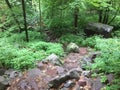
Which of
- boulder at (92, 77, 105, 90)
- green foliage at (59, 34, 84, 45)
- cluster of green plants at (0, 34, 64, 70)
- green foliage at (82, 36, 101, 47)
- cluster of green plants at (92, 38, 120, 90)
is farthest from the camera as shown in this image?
green foliage at (59, 34, 84, 45)

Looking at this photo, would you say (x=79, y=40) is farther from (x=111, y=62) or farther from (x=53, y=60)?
(x=111, y=62)

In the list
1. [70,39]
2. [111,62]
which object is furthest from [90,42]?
[111,62]

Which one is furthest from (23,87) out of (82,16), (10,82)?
(82,16)

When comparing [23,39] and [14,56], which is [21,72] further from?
[23,39]

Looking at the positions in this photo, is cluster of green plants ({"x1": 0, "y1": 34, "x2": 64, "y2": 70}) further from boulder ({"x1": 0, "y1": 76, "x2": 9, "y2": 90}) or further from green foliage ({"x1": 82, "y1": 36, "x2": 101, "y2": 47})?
green foliage ({"x1": 82, "y1": 36, "x2": 101, "y2": 47})

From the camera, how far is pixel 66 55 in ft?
34.6

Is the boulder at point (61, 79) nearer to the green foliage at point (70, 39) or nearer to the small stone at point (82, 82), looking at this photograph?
the small stone at point (82, 82)

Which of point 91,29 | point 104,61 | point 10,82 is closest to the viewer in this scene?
point 104,61

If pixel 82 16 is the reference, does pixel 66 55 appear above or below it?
below

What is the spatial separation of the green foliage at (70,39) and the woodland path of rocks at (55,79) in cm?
298

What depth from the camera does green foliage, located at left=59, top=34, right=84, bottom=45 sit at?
1230 cm

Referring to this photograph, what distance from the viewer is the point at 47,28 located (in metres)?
14.5

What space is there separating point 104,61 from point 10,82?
3.72 m

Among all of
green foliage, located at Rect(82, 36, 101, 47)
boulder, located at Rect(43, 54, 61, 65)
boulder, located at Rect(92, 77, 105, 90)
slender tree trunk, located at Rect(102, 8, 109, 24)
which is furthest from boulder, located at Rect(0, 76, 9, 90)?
slender tree trunk, located at Rect(102, 8, 109, 24)
